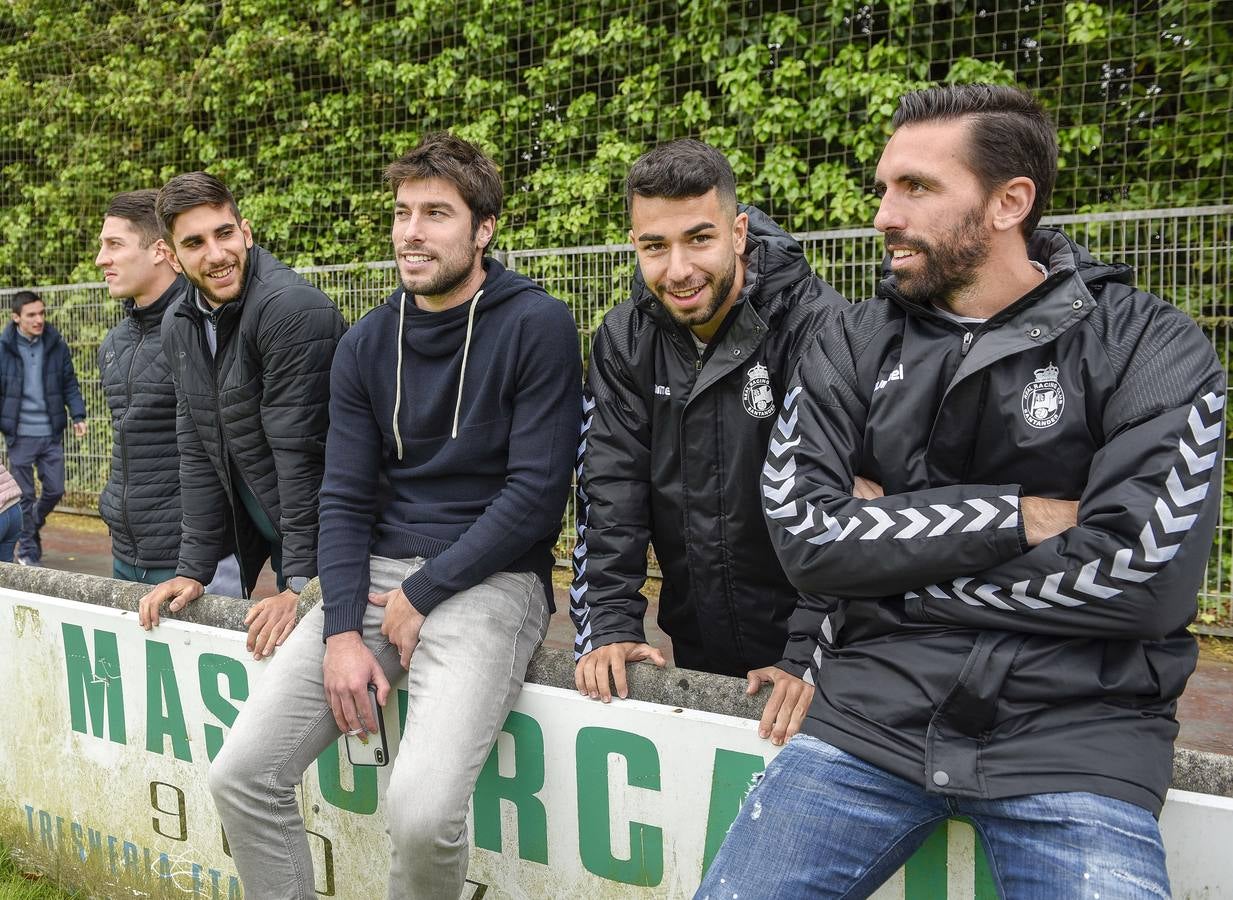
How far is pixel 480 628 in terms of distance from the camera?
2525 millimetres

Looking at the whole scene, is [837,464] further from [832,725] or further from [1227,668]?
[1227,668]

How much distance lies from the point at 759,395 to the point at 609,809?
1017mm

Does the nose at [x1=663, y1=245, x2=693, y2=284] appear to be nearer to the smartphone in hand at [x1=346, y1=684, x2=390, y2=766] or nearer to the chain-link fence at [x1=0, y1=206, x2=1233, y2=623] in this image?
the smartphone in hand at [x1=346, y1=684, x2=390, y2=766]

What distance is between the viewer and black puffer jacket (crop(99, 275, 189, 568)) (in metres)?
3.77

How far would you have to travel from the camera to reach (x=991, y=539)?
178 cm

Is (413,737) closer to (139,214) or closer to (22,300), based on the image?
(139,214)

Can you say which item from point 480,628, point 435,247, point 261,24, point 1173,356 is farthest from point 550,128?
point 1173,356

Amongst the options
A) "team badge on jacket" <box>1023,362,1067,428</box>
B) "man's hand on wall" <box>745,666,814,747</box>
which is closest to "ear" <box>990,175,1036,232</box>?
"team badge on jacket" <box>1023,362,1067,428</box>

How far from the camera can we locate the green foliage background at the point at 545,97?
585 cm

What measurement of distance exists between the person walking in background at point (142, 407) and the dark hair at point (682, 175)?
6.16ft

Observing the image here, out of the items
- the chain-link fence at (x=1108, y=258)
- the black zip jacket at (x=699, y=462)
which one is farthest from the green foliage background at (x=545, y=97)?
the black zip jacket at (x=699, y=462)

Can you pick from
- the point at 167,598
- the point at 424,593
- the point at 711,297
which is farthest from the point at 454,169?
the point at 167,598

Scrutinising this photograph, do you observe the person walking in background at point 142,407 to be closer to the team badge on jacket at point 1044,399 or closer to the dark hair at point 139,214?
the dark hair at point 139,214

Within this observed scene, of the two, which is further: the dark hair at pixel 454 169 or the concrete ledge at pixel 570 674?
the dark hair at pixel 454 169
